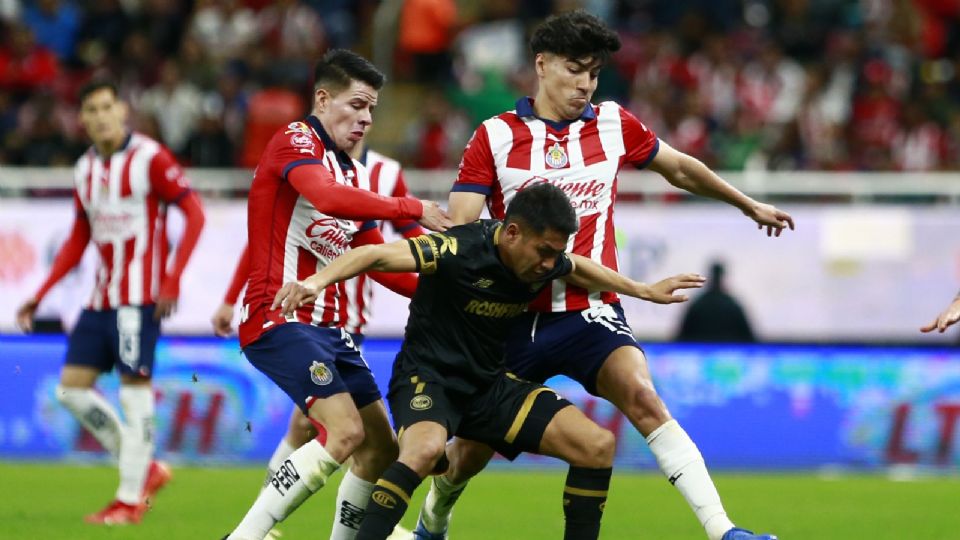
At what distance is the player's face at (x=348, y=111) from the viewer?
297 inches

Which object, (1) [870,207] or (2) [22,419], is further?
(1) [870,207]

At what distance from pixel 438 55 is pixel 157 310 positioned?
9.41m

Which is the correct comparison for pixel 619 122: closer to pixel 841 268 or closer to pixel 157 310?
pixel 157 310

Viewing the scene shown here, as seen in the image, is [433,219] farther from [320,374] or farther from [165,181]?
[165,181]

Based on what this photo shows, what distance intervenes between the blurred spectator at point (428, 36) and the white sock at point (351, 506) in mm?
11502

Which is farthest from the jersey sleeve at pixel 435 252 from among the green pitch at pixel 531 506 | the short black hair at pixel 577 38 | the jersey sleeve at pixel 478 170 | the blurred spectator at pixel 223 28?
the blurred spectator at pixel 223 28

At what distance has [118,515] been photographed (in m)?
9.47

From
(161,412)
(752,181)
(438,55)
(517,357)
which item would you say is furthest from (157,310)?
(438,55)

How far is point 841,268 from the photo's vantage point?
1548 cm

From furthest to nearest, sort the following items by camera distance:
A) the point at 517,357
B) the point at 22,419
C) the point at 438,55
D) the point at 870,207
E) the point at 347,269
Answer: the point at 438,55
the point at 870,207
the point at 22,419
the point at 517,357
the point at 347,269

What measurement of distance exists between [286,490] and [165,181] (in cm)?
345

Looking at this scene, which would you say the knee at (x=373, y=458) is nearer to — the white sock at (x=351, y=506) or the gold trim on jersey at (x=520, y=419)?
the white sock at (x=351, y=506)

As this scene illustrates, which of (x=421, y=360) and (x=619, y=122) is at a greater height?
(x=619, y=122)

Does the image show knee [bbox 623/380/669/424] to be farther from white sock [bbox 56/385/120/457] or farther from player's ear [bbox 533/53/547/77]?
white sock [bbox 56/385/120/457]
